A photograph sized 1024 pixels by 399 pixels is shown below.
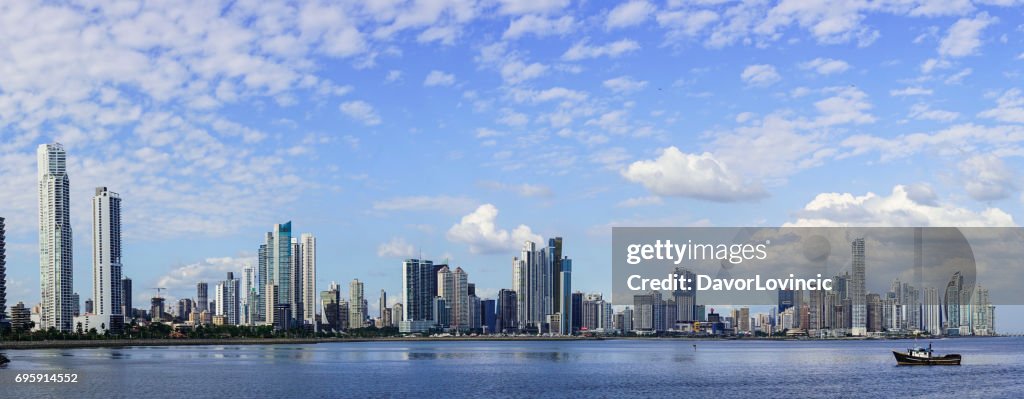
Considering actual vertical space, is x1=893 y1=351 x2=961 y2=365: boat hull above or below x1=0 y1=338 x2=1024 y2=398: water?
below

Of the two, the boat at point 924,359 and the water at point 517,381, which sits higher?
the water at point 517,381

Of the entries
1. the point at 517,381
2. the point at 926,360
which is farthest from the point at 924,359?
the point at 517,381

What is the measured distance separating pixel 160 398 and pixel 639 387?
54.5 m

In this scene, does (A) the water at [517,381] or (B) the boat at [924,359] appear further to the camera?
(B) the boat at [924,359]

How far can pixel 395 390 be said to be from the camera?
363 feet

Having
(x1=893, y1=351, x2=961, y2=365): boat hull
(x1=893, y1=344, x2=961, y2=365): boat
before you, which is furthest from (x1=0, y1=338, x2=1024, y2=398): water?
(x1=893, y1=344, x2=961, y2=365): boat

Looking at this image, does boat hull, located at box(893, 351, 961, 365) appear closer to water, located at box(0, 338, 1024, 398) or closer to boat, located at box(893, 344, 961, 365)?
boat, located at box(893, 344, 961, 365)

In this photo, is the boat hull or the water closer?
the water

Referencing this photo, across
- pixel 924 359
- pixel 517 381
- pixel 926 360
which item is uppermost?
pixel 517 381

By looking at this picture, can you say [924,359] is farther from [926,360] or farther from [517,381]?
[517,381]

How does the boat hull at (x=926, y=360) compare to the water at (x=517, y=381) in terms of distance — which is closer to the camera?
the water at (x=517, y=381)

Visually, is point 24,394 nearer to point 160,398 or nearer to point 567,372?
point 160,398

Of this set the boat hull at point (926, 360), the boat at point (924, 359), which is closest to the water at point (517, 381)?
the boat hull at point (926, 360)

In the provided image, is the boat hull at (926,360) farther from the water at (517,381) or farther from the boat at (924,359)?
the water at (517,381)
